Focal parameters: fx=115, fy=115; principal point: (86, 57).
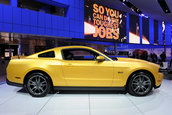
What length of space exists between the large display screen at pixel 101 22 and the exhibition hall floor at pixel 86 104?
36.8 ft

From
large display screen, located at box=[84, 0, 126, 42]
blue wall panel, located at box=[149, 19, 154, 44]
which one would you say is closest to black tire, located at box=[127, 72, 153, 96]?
large display screen, located at box=[84, 0, 126, 42]

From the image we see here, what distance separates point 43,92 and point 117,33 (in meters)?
13.9

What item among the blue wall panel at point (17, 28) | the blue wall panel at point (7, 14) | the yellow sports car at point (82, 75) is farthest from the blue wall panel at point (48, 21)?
the yellow sports car at point (82, 75)

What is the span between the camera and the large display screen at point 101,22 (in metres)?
13.5

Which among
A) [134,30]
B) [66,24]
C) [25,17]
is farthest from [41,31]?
[134,30]

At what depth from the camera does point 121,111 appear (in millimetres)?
2535

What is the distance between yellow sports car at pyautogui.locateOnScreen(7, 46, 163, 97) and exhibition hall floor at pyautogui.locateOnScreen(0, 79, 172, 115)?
0.27 m

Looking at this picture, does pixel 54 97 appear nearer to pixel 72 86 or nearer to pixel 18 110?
pixel 72 86

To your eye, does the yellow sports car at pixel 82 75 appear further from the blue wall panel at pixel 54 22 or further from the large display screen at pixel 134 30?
the large display screen at pixel 134 30

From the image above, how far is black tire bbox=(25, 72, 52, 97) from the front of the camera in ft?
10.7

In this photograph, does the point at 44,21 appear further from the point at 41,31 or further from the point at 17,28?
the point at 17,28

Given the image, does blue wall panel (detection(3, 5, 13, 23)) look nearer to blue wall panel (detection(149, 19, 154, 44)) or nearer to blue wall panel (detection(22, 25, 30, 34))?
blue wall panel (detection(22, 25, 30, 34))

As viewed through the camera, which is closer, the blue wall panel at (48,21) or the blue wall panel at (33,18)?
the blue wall panel at (33,18)

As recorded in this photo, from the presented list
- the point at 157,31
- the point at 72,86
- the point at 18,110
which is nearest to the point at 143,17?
the point at 157,31
